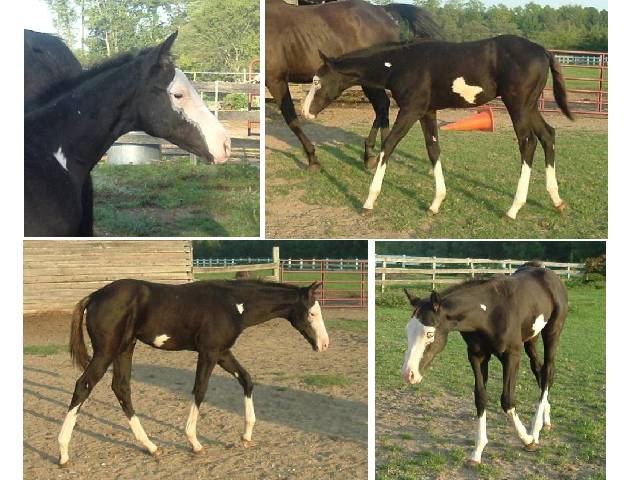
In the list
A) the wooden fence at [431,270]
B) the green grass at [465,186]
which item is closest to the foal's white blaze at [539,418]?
the wooden fence at [431,270]

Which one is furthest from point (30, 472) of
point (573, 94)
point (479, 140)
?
point (573, 94)

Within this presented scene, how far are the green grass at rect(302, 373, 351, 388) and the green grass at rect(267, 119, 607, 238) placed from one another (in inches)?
45.0

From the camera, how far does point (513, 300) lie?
6051mm

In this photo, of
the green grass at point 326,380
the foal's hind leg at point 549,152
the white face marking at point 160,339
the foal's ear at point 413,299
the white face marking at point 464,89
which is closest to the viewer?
the foal's ear at point 413,299

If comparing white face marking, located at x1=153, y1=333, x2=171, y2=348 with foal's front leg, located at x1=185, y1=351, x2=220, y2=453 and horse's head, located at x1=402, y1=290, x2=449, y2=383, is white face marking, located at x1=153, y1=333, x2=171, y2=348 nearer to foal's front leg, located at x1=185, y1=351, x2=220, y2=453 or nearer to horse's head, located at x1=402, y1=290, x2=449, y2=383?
foal's front leg, located at x1=185, y1=351, x2=220, y2=453

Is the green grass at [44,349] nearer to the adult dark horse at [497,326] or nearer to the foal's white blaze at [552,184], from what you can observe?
the adult dark horse at [497,326]

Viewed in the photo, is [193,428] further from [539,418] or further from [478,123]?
[478,123]

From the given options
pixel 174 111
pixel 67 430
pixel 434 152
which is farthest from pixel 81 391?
pixel 434 152

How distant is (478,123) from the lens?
7.07 metres

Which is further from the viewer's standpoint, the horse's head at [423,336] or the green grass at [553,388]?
the green grass at [553,388]

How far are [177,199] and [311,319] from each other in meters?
1.40

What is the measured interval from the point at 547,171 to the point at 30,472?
4.28 meters

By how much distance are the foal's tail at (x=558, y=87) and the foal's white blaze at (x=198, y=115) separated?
2420 mm

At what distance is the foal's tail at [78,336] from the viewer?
6.01 metres
